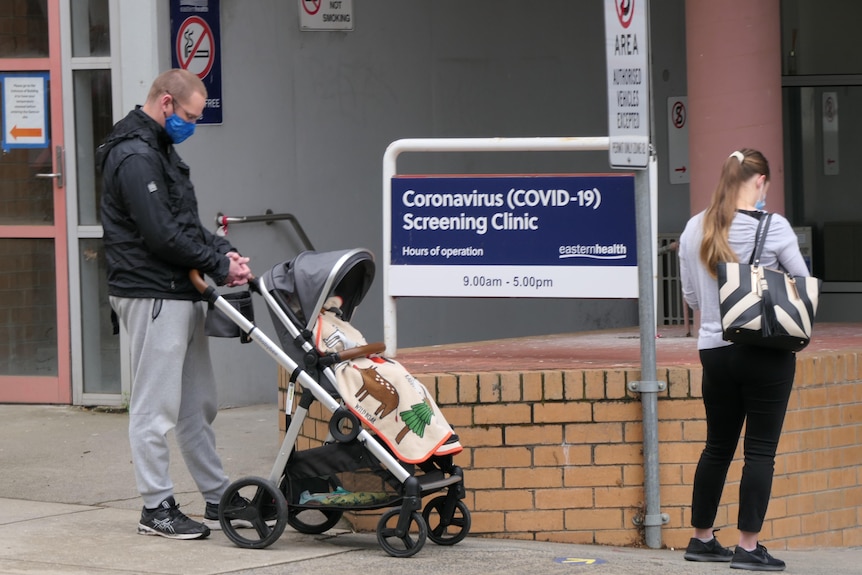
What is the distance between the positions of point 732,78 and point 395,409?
121 inches

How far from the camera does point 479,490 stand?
6016 millimetres

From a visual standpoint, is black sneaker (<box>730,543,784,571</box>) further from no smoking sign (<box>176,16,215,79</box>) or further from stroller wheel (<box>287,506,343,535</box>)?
no smoking sign (<box>176,16,215,79</box>)

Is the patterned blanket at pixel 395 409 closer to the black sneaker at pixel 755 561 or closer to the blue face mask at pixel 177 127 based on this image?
the blue face mask at pixel 177 127

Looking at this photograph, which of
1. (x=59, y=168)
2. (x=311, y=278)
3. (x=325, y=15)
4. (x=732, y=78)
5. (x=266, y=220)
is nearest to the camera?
(x=311, y=278)

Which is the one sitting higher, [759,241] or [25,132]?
[25,132]

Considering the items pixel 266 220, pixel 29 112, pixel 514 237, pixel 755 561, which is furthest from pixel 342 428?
pixel 29 112

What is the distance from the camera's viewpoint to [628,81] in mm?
5719

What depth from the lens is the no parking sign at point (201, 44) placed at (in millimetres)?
8688

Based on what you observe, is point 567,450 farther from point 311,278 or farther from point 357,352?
point 311,278

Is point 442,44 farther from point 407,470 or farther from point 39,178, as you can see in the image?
point 407,470

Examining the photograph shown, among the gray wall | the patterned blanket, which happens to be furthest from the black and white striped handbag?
the gray wall

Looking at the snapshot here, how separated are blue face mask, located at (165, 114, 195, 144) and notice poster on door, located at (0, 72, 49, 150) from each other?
3.27 meters

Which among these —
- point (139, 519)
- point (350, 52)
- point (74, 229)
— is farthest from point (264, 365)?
point (139, 519)

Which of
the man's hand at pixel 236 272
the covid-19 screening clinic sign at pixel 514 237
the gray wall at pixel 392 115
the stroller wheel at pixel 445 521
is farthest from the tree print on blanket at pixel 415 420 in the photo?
the gray wall at pixel 392 115
